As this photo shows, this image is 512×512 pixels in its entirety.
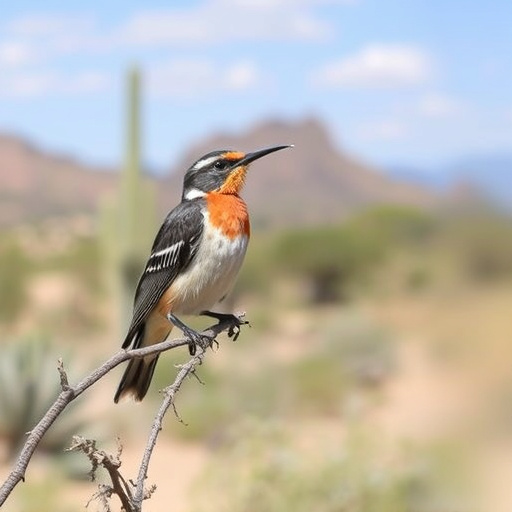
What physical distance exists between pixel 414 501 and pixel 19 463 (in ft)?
24.9

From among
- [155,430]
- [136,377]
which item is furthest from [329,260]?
[155,430]

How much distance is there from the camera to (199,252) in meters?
4.42

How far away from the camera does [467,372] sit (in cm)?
1202

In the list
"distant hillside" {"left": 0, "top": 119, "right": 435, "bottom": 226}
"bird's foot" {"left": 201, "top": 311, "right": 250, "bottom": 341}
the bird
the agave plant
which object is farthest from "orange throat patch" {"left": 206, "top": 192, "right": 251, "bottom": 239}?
"distant hillside" {"left": 0, "top": 119, "right": 435, "bottom": 226}

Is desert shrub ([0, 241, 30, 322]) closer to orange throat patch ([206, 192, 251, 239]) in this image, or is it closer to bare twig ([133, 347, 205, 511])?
orange throat patch ([206, 192, 251, 239])

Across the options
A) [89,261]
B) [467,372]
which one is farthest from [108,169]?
[467,372]

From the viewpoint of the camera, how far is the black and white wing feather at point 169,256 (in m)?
4.43

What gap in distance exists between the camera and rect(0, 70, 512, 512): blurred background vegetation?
28.3 feet

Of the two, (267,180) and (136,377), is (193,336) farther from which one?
(267,180)

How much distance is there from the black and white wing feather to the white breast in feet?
0.15

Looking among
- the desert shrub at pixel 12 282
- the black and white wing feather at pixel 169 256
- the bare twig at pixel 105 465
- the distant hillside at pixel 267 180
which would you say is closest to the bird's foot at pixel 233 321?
the black and white wing feather at pixel 169 256

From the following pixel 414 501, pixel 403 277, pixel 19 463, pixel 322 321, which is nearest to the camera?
pixel 19 463

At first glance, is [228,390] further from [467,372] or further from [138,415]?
[467,372]

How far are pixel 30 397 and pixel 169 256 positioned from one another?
8.75 meters
